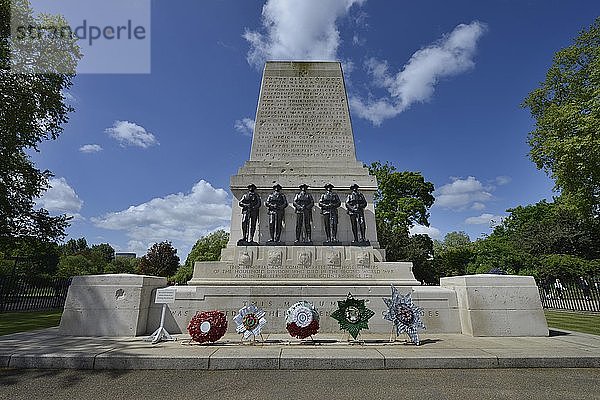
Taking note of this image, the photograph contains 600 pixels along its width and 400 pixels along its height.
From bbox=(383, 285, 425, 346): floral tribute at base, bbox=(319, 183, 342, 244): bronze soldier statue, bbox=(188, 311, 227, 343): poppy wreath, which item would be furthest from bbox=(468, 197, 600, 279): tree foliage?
bbox=(188, 311, 227, 343): poppy wreath

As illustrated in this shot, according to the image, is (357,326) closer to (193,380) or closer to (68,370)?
(193,380)

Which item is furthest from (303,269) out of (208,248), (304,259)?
(208,248)

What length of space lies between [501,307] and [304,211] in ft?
25.7

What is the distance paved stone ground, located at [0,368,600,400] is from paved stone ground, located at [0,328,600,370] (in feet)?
0.66

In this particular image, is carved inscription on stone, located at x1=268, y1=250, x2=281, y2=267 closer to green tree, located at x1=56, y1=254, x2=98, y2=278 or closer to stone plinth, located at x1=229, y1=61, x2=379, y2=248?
stone plinth, located at x1=229, y1=61, x2=379, y2=248

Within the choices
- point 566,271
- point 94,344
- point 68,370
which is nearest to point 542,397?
point 68,370

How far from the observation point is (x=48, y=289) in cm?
2445

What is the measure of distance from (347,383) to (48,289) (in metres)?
27.0

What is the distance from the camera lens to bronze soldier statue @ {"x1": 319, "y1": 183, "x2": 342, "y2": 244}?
14219 mm

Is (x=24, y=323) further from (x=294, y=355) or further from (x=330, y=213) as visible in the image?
(x=330, y=213)

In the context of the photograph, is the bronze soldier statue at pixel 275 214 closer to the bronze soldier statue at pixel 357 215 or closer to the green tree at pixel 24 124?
the bronze soldier statue at pixel 357 215

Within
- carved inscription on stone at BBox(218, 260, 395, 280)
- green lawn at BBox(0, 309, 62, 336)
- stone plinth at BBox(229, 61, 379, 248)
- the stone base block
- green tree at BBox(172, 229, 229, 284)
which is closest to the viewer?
the stone base block

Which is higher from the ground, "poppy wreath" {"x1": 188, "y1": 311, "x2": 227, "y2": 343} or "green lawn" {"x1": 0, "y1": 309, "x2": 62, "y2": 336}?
"poppy wreath" {"x1": 188, "y1": 311, "x2": 227, "y2": 343}

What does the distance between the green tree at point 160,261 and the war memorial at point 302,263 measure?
42.6 meters
